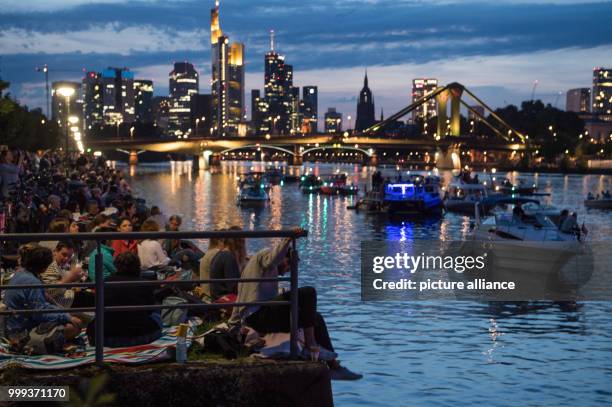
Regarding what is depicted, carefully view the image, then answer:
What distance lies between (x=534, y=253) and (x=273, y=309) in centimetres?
2267

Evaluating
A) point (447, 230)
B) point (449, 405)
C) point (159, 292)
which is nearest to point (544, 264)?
point (449, 405)

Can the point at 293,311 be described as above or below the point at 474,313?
above

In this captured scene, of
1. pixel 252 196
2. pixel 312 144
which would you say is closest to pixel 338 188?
pixel 252 196

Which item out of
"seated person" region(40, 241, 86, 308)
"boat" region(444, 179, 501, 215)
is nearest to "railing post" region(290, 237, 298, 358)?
"seated person" region(40, 241, 86, 308)

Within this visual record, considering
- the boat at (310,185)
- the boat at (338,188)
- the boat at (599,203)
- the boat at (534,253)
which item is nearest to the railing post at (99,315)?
the boat at (534,253)

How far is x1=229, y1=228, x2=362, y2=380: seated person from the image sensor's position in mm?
8961

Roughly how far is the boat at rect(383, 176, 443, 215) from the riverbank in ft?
200

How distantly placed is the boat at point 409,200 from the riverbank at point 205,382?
200 ft

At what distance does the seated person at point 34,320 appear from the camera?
8375 millimetres

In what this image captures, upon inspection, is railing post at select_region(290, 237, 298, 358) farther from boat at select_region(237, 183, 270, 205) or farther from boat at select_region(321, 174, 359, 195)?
boat at select_region(321, 174, 359, 195)

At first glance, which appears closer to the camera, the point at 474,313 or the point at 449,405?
the point at 449,405

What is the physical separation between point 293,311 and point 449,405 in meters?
5.99

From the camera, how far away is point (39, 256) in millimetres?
8727

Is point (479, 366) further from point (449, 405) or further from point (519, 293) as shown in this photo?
point (519, 293)
